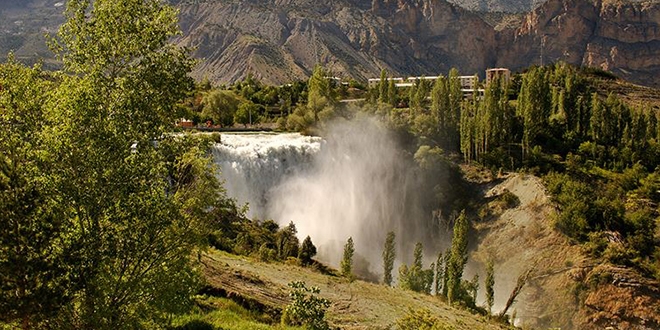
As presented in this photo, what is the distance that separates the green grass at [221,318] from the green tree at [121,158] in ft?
24.3

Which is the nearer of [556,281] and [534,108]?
[556,281]

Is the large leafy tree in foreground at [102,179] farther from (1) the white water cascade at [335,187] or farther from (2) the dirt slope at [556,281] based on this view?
(1) the white water cascade at [335,187]

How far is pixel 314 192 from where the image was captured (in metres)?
77.0

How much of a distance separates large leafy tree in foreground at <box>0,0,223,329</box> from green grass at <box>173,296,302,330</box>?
25.4 ft

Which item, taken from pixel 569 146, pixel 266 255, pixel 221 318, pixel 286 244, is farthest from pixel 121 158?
pixel 569 146

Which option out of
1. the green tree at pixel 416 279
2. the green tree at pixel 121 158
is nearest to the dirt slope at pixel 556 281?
the green tree at pixel 416 279

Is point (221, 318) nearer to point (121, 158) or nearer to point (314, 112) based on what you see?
point (121, 158)

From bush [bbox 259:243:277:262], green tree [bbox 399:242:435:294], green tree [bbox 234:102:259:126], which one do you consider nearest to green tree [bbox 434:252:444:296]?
green tree [bbox 399:242:435:294]

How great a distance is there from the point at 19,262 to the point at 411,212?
235ft

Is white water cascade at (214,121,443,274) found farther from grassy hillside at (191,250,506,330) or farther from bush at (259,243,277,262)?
grassy hillside at (191,250,506,330)

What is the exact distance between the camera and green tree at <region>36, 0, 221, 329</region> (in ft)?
40.8

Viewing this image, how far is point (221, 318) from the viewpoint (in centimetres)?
2364

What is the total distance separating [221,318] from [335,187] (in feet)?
188

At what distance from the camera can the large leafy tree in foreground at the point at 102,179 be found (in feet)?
39.7
